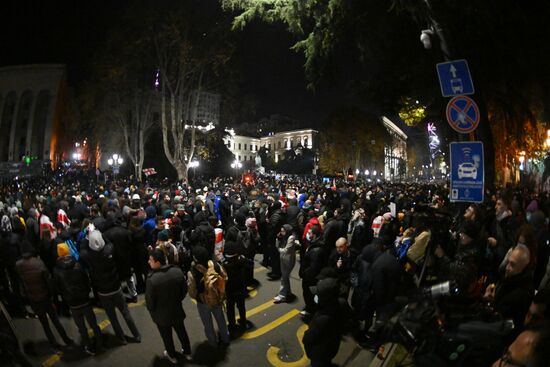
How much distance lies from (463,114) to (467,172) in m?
0.92

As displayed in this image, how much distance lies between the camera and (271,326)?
19.3ft

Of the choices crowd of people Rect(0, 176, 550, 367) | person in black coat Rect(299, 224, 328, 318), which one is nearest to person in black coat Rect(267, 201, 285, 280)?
crowd of people Rect(0, 176, 550, 367)

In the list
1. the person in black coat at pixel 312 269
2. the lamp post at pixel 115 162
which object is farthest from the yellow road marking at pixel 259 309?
the lamp post at pixel 115 162

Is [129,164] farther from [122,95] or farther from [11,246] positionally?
[11,246]

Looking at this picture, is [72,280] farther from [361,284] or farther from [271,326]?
[361,284]

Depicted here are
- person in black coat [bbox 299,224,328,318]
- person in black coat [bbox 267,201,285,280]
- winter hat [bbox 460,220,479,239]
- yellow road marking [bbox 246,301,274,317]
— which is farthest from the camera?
person in black coat [bbox 267,201,285,280]

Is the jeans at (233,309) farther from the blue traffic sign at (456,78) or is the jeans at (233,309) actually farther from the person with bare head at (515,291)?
the blue traffic sign at (456,78)

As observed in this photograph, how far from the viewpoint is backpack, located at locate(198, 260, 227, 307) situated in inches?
194

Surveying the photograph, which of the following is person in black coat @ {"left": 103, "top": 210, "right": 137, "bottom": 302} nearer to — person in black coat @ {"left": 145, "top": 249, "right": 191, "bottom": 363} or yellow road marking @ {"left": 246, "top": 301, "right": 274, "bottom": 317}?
yellow road marking @ {"left": 246, "top": 301, "right": 274, "bottom": 317}

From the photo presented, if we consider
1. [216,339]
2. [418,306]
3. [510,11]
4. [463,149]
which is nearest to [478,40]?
[510,11]

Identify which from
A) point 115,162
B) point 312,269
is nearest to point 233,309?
point 312,269

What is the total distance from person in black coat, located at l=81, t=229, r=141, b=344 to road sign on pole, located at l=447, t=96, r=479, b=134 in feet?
19.1

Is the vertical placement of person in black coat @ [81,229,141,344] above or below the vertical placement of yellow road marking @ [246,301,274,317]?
above

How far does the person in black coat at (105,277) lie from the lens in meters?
5.12
